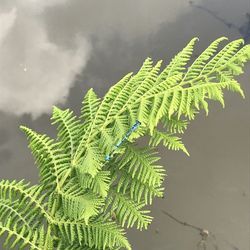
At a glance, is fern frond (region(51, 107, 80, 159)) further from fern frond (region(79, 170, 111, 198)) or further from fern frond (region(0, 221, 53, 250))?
fern frond (region(0, 221, 53, 250))

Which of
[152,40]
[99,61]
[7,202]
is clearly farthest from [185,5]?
[7,202]

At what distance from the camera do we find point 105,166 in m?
1.47

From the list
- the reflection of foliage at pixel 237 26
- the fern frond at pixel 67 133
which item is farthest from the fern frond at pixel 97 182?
the reflection of foliage at pixel 237 26

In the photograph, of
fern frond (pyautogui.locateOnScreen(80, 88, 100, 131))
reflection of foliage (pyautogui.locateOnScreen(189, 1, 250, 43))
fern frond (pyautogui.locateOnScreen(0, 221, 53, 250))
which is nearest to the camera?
fern frond (pyautogui.locateOnScreen(0, 221, 53, 250))

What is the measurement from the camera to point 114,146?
1428 mm

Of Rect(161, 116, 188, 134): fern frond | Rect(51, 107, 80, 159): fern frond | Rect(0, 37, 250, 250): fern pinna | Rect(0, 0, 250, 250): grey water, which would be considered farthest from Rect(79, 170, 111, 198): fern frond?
Rect(0, 0, 250, 250): grey water

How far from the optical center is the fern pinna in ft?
4.46

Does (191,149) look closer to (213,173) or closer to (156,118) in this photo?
(213,173)

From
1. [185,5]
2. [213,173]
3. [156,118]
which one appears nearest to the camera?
[156,118]

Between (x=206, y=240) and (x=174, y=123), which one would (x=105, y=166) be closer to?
(x=174, y=123)

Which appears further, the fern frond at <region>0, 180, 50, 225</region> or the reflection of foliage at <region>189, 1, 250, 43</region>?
the reflection of foliage at <region>189, 1, 250, 43</region>

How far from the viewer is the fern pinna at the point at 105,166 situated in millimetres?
1360

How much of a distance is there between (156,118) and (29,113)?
39.6 inches

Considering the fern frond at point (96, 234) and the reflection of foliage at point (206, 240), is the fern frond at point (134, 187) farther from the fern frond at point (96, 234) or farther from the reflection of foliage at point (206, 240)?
the reflection of foliage at point (206, 240)
